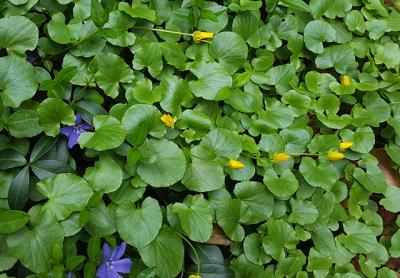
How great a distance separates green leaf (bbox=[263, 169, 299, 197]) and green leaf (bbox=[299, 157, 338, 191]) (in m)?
A: 0.06

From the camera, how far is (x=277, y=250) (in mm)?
1431

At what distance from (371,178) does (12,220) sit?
3.86 ft

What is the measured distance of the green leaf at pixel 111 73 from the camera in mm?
1414

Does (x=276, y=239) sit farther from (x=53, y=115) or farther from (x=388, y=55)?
(x=388, y=55)

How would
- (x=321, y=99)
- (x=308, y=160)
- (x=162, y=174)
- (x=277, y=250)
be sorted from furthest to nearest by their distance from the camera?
(x=321, y=99) → (x=308, y=160) → (x=277, y=250) → (x=162, y=174)

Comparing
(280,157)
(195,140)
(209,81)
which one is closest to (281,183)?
(280,157)

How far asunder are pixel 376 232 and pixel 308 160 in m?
0.38

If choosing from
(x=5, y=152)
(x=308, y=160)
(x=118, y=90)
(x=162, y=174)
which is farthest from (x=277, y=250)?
(x=5, y=152)

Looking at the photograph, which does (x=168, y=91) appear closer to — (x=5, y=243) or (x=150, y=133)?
(x=150, y=133)

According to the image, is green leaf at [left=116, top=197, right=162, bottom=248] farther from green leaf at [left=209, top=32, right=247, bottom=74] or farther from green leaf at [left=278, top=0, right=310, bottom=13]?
green leaf at [left=278, top=0, right=310, bottom=13]

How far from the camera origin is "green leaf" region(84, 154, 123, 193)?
1269 mm

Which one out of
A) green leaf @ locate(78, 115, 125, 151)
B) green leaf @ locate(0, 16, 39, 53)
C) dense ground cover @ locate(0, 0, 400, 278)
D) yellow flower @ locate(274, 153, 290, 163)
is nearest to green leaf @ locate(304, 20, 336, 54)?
dense ground cover @ locate(0, 0, 400, 278)

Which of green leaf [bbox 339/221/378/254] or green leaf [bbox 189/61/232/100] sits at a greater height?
green leaf [bbox 189/61/232/100]

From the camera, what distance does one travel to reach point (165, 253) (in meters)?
1.28
